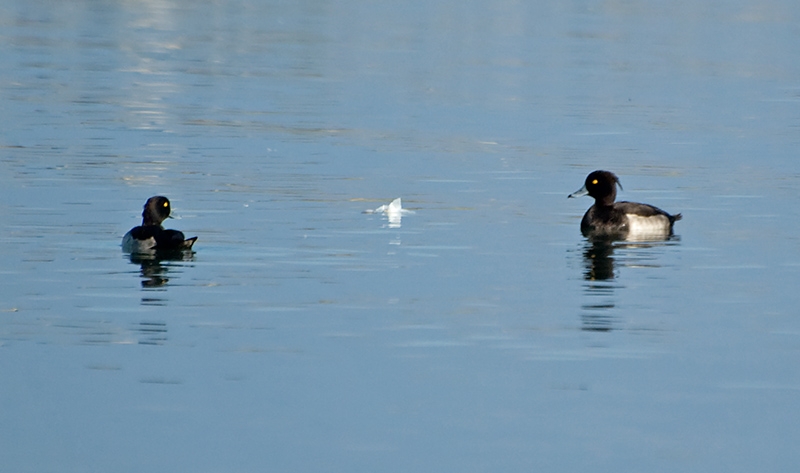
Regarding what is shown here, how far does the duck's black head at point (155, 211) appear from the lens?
16672 mm

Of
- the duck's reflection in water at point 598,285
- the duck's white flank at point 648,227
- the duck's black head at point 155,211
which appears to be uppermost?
the duck's black head at point 155,211

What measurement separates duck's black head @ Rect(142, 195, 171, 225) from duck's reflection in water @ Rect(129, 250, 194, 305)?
508 millimetres

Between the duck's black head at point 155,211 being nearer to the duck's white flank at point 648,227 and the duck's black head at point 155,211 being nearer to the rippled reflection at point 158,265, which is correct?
the rippled reflection at point 158,265

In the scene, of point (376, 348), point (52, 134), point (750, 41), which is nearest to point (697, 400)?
point (376, 348)

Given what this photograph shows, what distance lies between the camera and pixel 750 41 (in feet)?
176

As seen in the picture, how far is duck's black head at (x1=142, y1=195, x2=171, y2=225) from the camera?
16672 millimetres

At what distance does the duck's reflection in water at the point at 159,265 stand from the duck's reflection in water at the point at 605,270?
4.02 m

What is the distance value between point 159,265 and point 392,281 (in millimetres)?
2469

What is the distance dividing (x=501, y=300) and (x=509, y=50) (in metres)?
35.0

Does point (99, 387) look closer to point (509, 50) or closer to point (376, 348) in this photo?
point (376, 348)

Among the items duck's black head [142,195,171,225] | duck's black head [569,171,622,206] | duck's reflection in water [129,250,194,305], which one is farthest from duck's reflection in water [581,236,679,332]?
duck's black head [142,195,171,225]

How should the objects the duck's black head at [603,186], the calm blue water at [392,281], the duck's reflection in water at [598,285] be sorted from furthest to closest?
the duck's black head at [603,186]
the duck's reflection in water at [598,285]
the calm blue water at [392,281]

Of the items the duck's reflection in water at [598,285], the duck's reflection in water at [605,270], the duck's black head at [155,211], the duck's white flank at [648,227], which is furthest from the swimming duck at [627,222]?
the duck's black head at [155,211]

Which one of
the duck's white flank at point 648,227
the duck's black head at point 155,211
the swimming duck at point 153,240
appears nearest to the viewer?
the swimming duck at point 153,240
